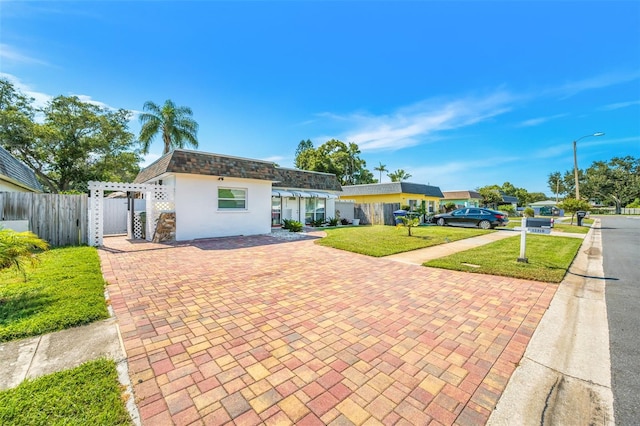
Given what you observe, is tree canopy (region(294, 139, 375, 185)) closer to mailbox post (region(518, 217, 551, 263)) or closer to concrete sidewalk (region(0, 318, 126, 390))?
mailbox post (region(518, 217, 551, 263))

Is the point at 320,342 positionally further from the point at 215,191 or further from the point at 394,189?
the point at 394,189

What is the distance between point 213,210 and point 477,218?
17.9 meters

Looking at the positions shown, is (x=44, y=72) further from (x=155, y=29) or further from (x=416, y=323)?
(x=416, y=323)

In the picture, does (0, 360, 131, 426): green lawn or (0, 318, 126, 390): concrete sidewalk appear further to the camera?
(0, 318, 126, 390): concrete sidewalk

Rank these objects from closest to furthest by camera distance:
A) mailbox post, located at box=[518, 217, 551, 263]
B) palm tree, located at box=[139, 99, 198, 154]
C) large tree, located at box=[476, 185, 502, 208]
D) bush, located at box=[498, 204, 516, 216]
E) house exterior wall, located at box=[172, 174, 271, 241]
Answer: mailbox post, located at box=[518, 217, 551, 263]
house exterior wall, located at box=[172, 174, 271, 241]
palm tree, located at box=[139, 99, 198, 154]
bush, located at box=[498, 204, 516, 216]
large tree, located at box=[476, 185, 502, 208]

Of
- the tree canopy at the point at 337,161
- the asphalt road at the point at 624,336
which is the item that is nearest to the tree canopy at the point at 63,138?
the tree canopy at the point at 337,161

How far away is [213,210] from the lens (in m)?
12.5

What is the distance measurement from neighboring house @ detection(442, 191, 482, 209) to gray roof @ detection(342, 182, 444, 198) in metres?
15.7

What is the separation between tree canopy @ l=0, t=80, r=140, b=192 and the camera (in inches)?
814

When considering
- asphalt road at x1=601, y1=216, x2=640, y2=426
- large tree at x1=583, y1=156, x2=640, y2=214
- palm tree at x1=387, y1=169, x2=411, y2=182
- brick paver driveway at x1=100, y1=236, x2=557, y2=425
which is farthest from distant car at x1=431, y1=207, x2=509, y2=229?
large tree at x1=583, y1=156, x2=640, y2=214

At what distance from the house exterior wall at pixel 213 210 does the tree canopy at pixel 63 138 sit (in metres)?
17.3

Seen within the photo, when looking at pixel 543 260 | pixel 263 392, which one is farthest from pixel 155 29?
pixel 543 260

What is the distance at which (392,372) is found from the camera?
2730 millimetres

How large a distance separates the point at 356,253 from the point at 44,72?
634 inches
